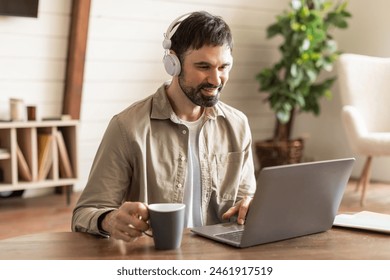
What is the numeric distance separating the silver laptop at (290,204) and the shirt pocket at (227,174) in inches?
11.3

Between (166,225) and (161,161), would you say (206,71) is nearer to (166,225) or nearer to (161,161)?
(161,161)

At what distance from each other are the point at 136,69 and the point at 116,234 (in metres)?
3.30

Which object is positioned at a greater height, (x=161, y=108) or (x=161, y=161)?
(x=161, y=108)

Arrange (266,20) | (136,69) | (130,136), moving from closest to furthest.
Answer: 1. (130,136)
2. (136,69)
3. (266,20)

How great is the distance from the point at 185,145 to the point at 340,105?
3.75 m

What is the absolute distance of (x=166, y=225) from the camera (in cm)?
118

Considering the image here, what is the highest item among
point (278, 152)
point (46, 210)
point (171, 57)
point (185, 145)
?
point (171, 57)

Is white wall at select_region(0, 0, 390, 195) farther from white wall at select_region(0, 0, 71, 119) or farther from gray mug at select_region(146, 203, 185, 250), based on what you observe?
gray mug at select_region(146, 203, 185, 250)

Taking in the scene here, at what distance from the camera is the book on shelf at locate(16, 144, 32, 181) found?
152 inches

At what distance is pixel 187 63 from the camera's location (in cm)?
160

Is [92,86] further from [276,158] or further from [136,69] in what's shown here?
[276,158]

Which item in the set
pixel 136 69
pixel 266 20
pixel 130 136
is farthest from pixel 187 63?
pixel 266 20

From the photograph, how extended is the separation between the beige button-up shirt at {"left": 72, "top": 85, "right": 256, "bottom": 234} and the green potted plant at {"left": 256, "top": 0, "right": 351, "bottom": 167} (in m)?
3.00

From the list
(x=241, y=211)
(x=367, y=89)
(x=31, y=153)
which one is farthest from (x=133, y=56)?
(x=241, y=211)
